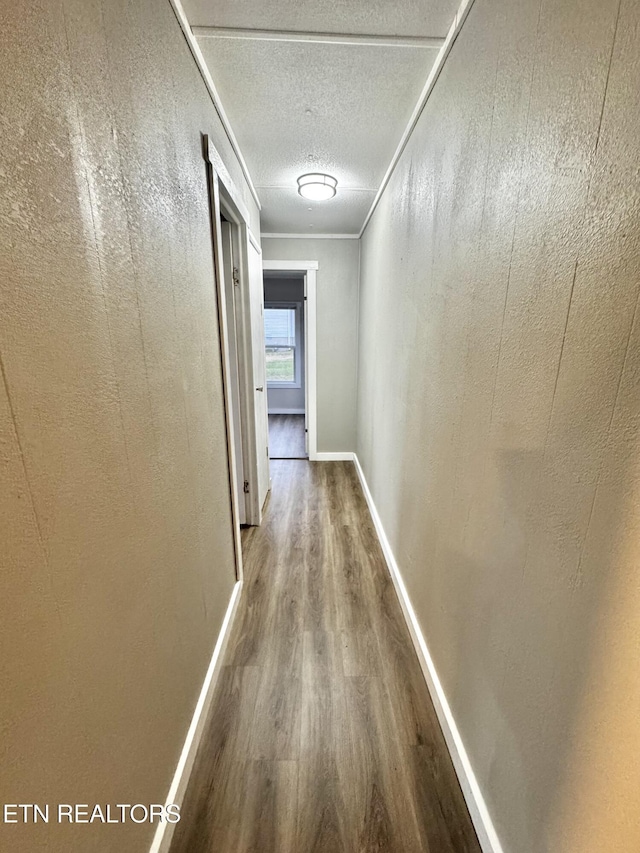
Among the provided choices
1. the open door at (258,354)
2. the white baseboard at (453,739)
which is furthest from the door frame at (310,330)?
the white baseboard at (453,739)

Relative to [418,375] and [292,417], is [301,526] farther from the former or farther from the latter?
[292,417]

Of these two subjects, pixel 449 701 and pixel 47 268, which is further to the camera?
pixel 449 701

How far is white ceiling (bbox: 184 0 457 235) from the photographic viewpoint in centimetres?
115

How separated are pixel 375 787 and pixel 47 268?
167 cm

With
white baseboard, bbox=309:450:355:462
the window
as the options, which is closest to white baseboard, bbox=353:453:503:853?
white baseboard, bbox=309:450:355:462

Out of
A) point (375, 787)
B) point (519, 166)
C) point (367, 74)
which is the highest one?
point (367, 74)

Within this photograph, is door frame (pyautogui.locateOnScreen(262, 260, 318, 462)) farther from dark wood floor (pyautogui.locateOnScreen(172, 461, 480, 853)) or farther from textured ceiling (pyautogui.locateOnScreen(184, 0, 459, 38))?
textured ceiling (pyautogui.locateOnScreen(184, 0, 459, 38))

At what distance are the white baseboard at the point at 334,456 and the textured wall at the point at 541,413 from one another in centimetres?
276

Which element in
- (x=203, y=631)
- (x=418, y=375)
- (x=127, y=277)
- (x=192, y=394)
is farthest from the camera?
(x=418, y=375)

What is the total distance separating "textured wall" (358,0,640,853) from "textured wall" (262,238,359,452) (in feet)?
7.55

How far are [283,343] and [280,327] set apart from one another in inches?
11.4

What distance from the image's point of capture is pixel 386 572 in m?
2.25

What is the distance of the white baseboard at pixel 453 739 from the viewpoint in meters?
1.01

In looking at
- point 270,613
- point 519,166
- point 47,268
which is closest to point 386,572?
point 270,613
